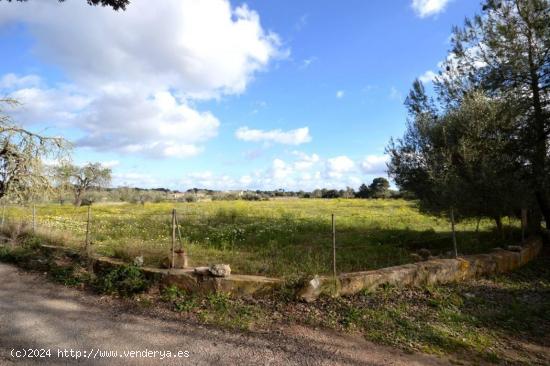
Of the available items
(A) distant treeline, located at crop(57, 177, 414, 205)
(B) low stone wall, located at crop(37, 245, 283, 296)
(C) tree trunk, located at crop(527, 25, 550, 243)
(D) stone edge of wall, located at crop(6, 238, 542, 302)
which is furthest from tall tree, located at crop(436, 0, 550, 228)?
(A) distant treeline, located at crop(57, 177, 414, 205)

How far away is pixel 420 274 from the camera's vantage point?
856 centimetres

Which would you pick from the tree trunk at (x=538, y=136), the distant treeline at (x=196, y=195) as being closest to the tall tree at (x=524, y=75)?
the tree trunk at (x=538, y=136)

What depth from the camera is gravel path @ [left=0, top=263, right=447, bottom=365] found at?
200 inches

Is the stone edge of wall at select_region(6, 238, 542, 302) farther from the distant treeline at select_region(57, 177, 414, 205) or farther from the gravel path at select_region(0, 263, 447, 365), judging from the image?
the distant treeline at select_region(57, 177, 414, 205)

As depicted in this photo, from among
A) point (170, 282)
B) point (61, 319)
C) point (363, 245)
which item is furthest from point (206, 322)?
point (363, 245)

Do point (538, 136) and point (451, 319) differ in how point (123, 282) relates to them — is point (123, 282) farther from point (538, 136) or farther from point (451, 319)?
point (538, 136)

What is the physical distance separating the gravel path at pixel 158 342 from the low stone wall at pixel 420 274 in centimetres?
139

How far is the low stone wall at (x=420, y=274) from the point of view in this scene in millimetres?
7543

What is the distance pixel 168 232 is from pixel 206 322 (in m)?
10.9

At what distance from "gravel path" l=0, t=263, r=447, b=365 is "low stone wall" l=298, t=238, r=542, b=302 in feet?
4.57

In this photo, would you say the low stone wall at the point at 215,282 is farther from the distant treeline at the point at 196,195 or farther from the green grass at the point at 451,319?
the distant treeline at the point at 196,195

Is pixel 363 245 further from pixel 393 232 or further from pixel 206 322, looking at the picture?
pixel 206 322

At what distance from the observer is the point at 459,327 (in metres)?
6.51

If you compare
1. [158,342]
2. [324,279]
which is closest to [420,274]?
[324,279]
